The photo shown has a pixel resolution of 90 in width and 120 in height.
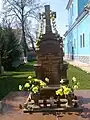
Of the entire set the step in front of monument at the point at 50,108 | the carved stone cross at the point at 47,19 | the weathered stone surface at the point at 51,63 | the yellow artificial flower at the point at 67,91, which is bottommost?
the step in front of monument at the point at 50,108

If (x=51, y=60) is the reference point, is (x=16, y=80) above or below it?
below

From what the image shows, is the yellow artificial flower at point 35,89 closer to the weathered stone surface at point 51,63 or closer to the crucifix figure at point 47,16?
the weathered stone surface at point 51,63

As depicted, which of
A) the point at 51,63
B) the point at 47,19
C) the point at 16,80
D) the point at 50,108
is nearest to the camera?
the point at 50,108

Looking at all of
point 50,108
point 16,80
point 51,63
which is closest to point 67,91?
point 50,108

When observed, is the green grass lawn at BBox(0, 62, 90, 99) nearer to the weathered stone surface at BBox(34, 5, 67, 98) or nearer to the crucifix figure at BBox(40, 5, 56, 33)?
the weathered stone surface at BBox(34, 5, 67, 98)

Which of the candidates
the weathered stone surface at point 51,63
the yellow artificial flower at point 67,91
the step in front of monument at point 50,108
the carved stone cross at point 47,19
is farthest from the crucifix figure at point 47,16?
the yellow artificial flower at point 67,91

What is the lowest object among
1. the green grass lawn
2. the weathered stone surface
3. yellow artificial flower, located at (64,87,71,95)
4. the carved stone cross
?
the green grass lawn

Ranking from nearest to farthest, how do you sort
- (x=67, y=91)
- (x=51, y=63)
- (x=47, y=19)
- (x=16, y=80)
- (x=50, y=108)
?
(x=67, y=91)
(x=50, y=108)
(x=51, y=63)
(x=47, y=19)
(x=16, y=80)

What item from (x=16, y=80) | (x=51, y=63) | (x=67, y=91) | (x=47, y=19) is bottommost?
(x=16, y=80)

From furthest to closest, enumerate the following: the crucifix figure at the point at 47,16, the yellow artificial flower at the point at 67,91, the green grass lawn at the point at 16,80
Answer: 1. the green grass lawn at the point at 16,80
2. the crucifix figure at the point at 47,16
3. the yellow artificial flower at the point at 67,91

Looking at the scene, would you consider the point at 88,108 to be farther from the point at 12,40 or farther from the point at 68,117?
the point at 12,40

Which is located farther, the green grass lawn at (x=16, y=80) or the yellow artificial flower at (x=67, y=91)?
the green grass lawn at (x=16, y=80)

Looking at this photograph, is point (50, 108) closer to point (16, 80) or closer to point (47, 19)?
point (47, 19)

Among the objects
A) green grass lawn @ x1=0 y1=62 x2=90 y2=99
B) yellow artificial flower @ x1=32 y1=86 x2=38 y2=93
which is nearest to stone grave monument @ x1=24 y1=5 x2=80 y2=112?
yellow artificial flower @ x1=32 y1=86 x2=38 y2=93
